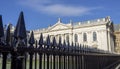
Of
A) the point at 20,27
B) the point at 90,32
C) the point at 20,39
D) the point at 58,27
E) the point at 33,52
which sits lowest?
the point at 33,52

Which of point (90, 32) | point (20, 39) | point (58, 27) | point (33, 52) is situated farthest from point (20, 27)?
point (58, 27)

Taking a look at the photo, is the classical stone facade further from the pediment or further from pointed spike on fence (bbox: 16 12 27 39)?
pointed spike on fence (bbox: 16 12 27 39)

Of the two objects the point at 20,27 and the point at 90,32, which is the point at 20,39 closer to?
the point at 20,27

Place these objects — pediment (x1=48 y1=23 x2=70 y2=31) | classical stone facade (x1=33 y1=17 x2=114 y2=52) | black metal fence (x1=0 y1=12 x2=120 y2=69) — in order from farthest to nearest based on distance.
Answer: pediment (x1=48 y1=23 x2=70 y2=31), classical stone facade (x1=33 y1=17 x2=114 y2=52), black metal fence (x1=0 y1=12 x2=120 y2=69)

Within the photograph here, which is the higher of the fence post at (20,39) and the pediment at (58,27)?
the pediment at (58,27)

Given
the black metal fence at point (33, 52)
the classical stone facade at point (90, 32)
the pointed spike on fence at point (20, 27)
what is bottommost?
the black metal fence at point (33, 52)

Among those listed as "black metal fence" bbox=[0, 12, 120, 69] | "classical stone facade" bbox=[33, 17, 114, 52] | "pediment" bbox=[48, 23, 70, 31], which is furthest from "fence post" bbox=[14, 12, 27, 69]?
"pediment" bbox=[48, 23, 70, 31]

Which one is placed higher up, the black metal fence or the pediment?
the pediment

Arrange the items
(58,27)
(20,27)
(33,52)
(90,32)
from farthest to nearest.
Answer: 1. (58,27)
2. (90,32)
3. (33,52)
4. (20,27)

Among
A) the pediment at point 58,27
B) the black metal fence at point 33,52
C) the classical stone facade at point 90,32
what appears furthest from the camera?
the pediment at point 58,27

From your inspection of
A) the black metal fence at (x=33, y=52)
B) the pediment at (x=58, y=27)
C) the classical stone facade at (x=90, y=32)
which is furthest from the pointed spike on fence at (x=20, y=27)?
the pediment at (x=58, y=27)

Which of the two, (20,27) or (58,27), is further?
(58,27)

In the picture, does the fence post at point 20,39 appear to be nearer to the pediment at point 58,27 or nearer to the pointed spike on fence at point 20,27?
the pointed spike on fence at point 20,27

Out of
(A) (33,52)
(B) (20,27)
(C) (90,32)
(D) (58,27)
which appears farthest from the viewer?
(D) (58,27)
